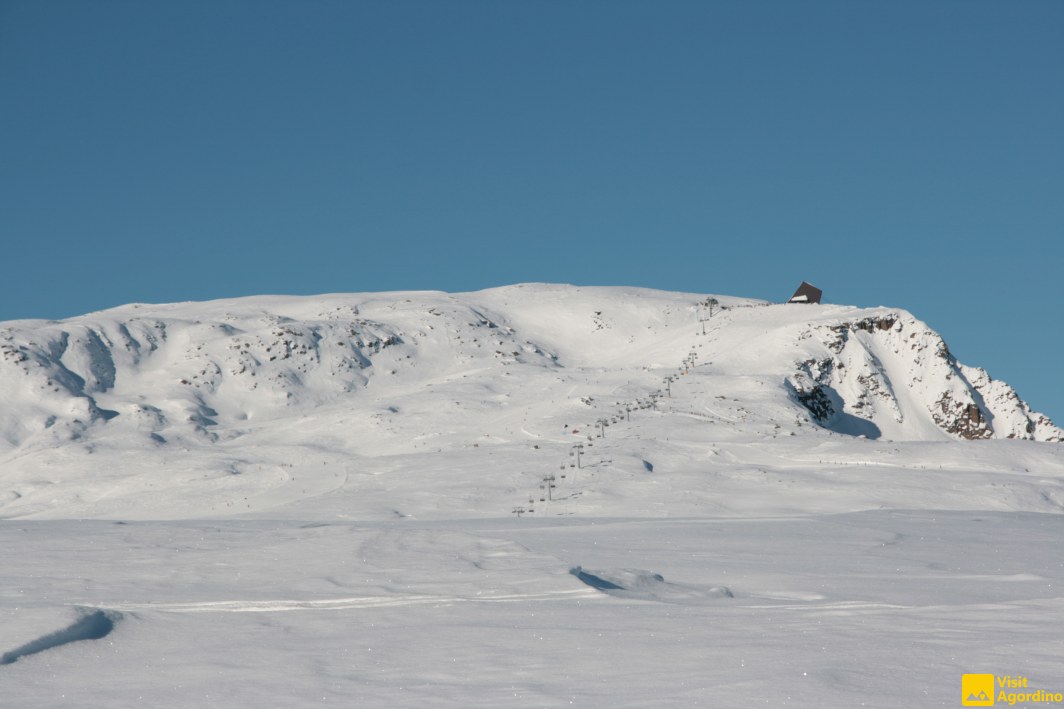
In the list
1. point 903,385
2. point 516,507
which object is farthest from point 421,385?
point 516,507

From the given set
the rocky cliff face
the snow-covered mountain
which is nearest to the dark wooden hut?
the snow-covered mountain

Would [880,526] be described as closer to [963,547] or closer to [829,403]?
[963,547]

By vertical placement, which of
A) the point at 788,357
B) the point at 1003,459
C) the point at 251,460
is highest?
the point at 788,357

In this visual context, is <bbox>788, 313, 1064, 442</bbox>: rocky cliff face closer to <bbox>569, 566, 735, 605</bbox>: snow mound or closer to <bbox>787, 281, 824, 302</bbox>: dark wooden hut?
<bbox>787, 281, 824, 302</bbox>: dark wooden hut

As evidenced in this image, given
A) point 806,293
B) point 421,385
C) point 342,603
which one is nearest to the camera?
point 342,603

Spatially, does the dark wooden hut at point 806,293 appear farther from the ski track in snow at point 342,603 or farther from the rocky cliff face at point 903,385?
the ski track in snow at point 342,603

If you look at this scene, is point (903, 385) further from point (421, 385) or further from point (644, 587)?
point (644, 587)

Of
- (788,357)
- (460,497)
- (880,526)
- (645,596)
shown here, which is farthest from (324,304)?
(645,596)
